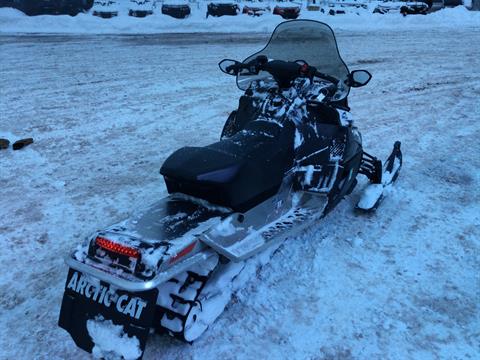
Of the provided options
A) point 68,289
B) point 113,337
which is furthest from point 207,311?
point 68,289

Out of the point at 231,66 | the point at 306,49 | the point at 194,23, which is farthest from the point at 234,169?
the point at 194,23

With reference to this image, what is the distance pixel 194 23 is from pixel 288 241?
16791 mm

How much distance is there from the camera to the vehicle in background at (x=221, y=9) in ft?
69.8

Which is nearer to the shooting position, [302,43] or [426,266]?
[426,266]

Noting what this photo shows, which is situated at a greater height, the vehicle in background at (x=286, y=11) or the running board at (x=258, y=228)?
the vehicle in background at (x=286, y=11)

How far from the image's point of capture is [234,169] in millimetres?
2646

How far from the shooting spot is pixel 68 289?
2.39 meters

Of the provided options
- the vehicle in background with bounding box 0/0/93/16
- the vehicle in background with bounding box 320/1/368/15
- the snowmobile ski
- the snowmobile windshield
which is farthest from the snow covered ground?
the vehicle in background with bounding box 320/1/368/15

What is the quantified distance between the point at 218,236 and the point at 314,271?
1025 mm

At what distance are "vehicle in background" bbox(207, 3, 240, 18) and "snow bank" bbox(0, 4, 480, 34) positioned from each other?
69 centimetres

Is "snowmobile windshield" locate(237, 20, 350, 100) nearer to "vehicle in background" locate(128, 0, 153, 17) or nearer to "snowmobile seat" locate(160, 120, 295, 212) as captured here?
"snowmobile seat" locate(160, 120, 295, 212)

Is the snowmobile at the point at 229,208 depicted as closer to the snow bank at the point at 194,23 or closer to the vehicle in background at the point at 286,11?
the snow bank at the point at 194,23

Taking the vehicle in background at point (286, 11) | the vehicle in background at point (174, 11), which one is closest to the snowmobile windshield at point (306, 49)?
the vehicle in background at point (286, 11)

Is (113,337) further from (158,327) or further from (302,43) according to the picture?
(302,43)
